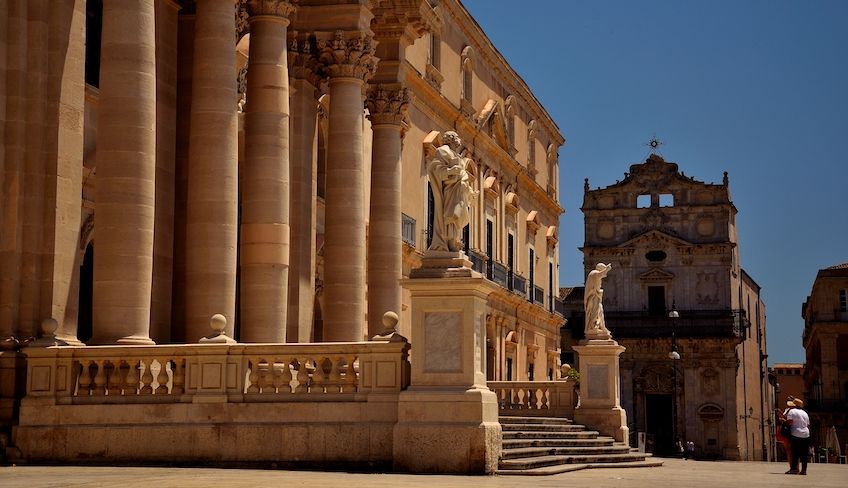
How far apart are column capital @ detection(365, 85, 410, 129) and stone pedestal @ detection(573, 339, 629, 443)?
21.0ft

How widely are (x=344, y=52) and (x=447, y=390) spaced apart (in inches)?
416

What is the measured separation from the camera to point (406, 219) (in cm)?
3709

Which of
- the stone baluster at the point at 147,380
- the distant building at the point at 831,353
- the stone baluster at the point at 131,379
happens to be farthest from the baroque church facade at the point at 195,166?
the distant building at the point at 831,353

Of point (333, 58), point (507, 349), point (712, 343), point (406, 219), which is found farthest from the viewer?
point (712, 343)

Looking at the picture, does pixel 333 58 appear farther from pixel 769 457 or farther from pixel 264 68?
pixel 769 457

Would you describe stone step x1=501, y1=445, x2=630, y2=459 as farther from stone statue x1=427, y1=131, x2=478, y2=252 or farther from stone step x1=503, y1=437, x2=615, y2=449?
stone statue x1=427, y1=131, x2=478, y2=252

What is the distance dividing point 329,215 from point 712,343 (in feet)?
181

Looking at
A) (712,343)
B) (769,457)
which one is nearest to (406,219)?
(712,343)

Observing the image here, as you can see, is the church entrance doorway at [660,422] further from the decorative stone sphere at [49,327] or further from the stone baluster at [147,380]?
the decorative stone sphere at [49,327]

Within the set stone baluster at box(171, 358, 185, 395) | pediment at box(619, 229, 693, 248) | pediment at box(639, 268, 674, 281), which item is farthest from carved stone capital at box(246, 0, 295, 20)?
pediment at box(639, 268, 674, 281)

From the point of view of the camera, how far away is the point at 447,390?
55.7ft

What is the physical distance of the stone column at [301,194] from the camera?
84.4 ft

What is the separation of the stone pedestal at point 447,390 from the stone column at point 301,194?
28.5ft

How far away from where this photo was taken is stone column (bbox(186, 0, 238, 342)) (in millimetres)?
19844
